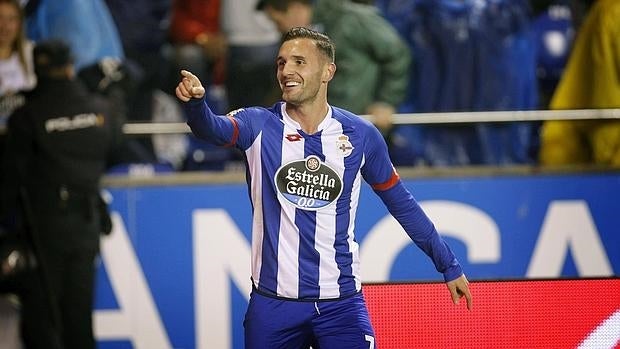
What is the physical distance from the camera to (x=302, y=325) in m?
5.34

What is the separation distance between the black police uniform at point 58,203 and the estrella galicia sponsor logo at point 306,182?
2.80 m

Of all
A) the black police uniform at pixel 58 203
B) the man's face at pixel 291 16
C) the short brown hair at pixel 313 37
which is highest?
the short brown hair at pixel 313 37

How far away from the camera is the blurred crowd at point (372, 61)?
8.27m

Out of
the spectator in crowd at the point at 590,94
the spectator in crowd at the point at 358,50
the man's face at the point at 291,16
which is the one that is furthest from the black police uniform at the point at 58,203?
the spectator in crowd at the point at 590,94

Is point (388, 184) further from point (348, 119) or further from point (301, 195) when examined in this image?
point (301, 195)

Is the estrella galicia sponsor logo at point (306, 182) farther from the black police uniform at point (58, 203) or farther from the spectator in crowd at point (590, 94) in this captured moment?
the spectator in crowd at point (590, 94)

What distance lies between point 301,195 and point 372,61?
10.3ft

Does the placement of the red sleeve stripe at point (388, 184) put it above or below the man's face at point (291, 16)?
below

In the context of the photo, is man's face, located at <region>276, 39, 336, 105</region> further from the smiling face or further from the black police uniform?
the smiling face

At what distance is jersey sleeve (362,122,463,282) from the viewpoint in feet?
18.0

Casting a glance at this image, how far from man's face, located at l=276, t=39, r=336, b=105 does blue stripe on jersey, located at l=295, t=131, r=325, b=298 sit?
193 millimetres

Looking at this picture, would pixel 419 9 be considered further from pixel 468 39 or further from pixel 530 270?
pixel 530 270

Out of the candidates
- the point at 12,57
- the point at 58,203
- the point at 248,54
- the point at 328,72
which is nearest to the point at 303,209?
the point at 328,72

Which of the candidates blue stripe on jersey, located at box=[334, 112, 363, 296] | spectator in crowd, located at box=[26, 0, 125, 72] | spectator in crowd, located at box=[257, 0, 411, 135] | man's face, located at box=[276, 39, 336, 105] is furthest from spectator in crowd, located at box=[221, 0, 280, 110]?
man's face, located at box=[276, 39, 336, 105]
